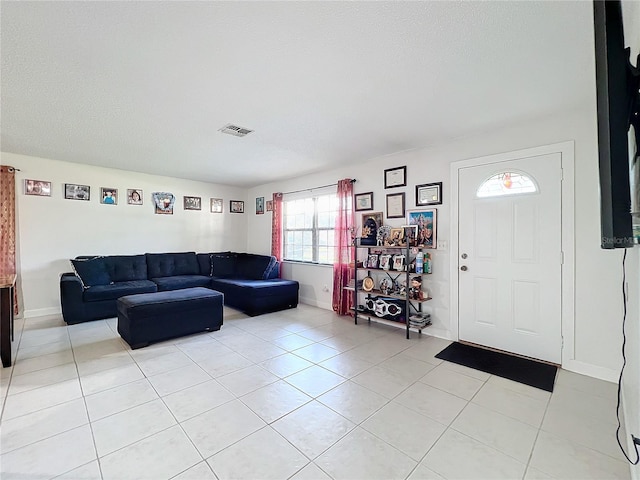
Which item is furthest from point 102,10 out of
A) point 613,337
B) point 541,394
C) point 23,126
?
point 613,337

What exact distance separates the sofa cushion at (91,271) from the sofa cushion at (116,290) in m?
0.11

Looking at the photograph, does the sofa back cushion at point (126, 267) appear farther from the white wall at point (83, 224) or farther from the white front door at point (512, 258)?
the white front door at point (512, 258)

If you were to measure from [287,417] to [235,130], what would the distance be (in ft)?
9.06

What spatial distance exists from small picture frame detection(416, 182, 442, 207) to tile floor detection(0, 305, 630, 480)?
68.8 inches

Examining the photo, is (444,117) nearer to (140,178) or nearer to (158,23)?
(158,23)

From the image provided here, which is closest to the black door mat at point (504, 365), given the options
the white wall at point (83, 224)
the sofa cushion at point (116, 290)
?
the sofa cushion at point (116, 290)

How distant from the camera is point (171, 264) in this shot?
211 inches

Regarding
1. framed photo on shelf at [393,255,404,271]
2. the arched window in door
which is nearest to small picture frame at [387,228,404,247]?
framed photo on shelf at [393,255,404,271]

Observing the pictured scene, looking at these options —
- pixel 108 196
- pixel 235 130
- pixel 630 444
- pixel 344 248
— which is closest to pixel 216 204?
pixel 108 196

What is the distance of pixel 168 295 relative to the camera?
344 centimetres

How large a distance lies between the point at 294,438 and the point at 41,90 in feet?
10.4

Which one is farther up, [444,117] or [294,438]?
[444,117]

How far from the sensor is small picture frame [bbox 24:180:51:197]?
4.13 metres

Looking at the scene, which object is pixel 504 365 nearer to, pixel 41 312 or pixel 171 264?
pixel 171 264
